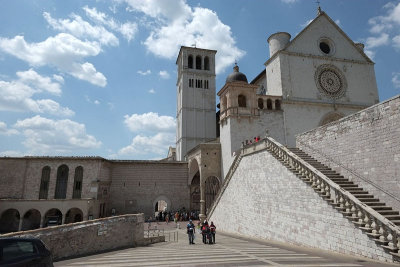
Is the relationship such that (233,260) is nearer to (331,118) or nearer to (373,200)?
(373,200)

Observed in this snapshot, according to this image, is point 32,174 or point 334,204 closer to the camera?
point 334,204

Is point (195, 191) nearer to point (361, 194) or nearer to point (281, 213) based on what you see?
point (281, 213)

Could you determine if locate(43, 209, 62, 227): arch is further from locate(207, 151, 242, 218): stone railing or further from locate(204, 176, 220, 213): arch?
locate(207, 151, 242, 218): stone railing

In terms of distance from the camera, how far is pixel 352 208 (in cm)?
875

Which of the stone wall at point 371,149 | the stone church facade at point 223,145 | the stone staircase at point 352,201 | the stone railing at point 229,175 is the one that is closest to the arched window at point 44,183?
the stone church facade at point 223,145

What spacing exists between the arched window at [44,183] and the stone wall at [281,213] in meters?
18.1

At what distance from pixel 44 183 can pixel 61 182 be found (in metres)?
1.63

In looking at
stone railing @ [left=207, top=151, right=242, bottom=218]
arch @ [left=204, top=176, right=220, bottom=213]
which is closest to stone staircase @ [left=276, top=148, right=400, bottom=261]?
stone railing @ [left=207, top=151, right=242, bottom=218]

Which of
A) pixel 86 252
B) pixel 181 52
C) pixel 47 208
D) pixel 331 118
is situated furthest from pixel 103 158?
pixel 181 52

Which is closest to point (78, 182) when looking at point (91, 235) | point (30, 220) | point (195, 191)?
point (30, 220)

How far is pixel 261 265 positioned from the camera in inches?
252

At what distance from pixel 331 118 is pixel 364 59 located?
28.3 ft

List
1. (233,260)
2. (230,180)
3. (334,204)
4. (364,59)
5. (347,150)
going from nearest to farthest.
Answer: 1. (233,260)
2. (334,204)
3. (347,150)
4. (230,180)
5. (364,59)

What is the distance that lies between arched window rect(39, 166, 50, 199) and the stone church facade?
87 millimetres
